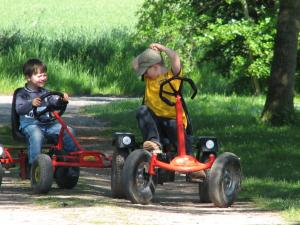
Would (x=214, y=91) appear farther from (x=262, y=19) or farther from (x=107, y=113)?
(x=107, y=113)

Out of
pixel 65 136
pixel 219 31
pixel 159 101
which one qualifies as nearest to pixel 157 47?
pixel 159 101

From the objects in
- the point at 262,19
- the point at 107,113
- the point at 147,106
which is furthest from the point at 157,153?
the point at 262,19

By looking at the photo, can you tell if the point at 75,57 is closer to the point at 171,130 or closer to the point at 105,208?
the point at 171,130

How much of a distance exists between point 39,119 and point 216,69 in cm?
2086

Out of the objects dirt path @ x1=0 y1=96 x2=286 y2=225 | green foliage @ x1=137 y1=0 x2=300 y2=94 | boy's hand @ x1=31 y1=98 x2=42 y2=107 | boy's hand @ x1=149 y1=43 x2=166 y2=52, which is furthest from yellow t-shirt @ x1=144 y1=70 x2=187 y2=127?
green foliage @ x1=137 y1=0 x2=300 y2=94

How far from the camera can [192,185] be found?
47.4 feet

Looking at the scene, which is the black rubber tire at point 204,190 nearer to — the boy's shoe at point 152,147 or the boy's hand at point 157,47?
the boy's shoe at point 152,147

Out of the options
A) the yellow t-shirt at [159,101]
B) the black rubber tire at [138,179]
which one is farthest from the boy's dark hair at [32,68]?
the black rubber tire at [138,179]

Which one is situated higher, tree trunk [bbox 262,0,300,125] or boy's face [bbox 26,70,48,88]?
tree trunk [bbox 262,0,300,125]

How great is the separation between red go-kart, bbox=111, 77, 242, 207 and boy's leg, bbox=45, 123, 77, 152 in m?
0.89

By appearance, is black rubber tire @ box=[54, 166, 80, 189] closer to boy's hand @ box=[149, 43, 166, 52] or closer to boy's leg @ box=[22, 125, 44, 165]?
boy's leg @ box=[22, 125, 44, 165]

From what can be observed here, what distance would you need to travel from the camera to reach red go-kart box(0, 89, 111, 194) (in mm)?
12336

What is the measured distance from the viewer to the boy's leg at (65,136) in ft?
Result: 42.6

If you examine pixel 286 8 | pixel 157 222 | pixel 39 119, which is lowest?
pixel 157 222
